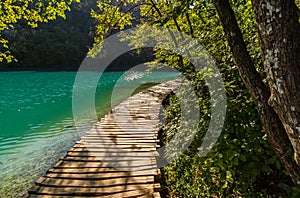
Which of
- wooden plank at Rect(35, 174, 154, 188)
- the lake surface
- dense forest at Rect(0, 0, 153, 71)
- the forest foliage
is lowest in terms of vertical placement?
the lake surface

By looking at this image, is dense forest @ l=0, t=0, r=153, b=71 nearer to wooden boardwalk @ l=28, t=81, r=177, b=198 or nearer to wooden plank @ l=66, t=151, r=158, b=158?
wooden boardwalk @ l=28, t=81, r=177, b=198

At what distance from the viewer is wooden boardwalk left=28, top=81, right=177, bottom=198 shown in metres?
3.71

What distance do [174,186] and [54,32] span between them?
5661cm

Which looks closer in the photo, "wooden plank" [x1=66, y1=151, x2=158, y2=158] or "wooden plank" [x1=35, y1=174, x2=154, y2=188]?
"wooden plank" [x1=35, y1=174, x2=154, y2=188]

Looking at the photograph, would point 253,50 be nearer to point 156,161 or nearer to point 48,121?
point 156,161

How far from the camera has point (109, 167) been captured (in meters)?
4.54

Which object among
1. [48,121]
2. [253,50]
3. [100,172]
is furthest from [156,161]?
[48,121]

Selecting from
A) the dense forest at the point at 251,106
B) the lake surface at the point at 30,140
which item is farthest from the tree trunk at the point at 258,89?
the lake surface at the point at 30,140

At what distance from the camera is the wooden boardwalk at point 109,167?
3715 millimetres

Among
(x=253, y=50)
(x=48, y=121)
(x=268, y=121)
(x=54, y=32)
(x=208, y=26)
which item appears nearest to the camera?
(x=268, y=121)

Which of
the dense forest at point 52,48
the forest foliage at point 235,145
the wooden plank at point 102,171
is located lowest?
the wooden plank at point 102,171

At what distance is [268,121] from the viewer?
2.03 metres

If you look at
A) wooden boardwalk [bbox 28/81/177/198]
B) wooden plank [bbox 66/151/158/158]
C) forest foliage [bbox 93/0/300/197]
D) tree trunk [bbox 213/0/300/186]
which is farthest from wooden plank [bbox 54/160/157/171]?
tree trunk [bbox 213/0/300/186]

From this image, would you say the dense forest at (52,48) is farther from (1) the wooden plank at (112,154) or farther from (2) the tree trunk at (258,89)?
(2) the tree trunk at (258,89)
